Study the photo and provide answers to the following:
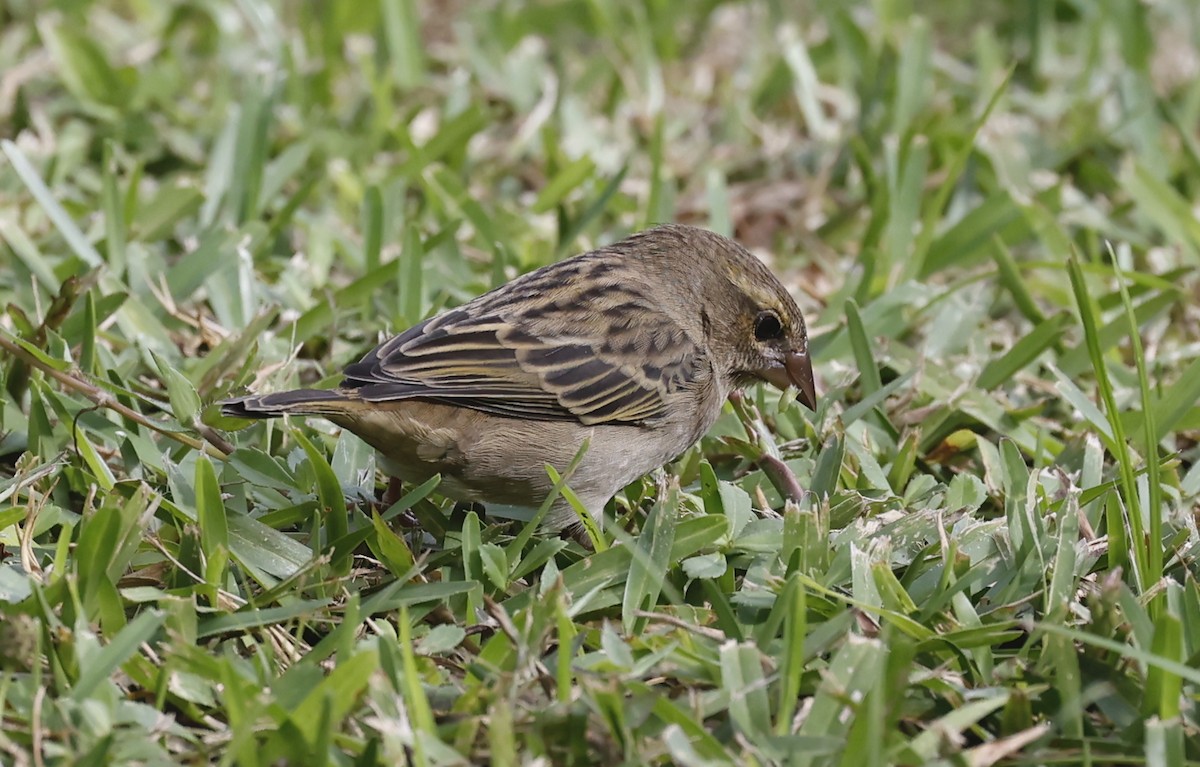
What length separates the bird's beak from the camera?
182 inches

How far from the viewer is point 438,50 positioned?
7.79 m

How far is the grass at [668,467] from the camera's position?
3229 millimetres

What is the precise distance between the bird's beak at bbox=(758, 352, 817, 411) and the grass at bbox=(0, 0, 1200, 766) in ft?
0.31

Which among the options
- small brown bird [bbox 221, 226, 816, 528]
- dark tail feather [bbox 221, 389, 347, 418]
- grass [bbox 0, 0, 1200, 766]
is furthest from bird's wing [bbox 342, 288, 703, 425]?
grass [bbox 0, 0, 1200, 766]

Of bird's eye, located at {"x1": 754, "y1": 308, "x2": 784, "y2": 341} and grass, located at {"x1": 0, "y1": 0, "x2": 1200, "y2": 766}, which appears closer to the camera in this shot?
grass, located at {"x1": 0, "y1": 0, "x2": 1200, "y2": 766}

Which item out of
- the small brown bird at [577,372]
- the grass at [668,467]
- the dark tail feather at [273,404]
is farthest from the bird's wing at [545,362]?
the grass at [668,467]

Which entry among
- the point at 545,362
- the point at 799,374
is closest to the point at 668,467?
the point at 799,374

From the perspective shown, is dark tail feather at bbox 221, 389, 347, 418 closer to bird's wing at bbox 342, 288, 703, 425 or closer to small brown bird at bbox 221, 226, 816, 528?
small brown bird at bbox 221, 226, 816, 528

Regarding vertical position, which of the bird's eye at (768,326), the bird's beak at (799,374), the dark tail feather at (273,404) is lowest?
the bird's beak at (799,374)

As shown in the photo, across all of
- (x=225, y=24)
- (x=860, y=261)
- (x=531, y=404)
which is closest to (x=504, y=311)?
(x=531, y=404)

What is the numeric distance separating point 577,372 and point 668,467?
0.59 metres

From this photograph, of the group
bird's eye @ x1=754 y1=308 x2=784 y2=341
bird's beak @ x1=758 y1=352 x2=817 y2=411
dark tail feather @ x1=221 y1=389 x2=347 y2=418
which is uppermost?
dark tail feather @ x1=221 y1=389 x2=347 y2=418

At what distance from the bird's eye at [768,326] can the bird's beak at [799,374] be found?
0.24 feet

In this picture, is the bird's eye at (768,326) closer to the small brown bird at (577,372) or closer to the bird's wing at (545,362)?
the small brown bird at (577,372)
